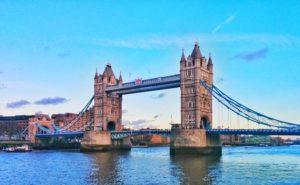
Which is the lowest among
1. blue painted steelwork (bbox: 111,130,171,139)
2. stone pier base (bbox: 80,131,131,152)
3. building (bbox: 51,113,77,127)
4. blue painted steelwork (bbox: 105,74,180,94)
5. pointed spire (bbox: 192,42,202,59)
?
stone pier base (bbox: 80,131,131,152)

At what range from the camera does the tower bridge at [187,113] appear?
7294 cm

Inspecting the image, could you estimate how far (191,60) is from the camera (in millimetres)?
80875

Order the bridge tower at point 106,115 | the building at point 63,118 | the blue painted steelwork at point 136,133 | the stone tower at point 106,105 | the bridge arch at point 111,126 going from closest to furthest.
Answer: the blue painted steelwork at point 136,133, the bridge tower at point 106,115, the stone tower at point 106,105, the bridge arch at point 111,126, the building at point 63,118

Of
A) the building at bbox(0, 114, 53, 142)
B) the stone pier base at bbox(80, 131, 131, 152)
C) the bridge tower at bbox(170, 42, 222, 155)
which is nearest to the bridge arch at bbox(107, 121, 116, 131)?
the stone pier base at bbox(80, 131, 131, 152)

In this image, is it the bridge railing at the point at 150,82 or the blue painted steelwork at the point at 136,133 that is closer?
the blue painted steelwork at the point at 136,133

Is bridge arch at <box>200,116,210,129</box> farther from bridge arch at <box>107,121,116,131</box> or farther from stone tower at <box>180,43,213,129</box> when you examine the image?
bridge arch at <box>107,121,116,131</box>

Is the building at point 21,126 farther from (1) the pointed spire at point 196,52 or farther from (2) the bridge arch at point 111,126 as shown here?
(1) the pointed spire at point 196,52

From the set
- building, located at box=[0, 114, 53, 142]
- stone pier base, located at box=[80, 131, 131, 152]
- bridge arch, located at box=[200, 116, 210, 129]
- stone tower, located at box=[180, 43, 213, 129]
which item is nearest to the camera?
stone tower, located at box=[180, 43, 213, 129]

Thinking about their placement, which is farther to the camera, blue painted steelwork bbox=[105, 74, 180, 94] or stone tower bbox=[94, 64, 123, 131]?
stone tower bbox=[94, 64, 123, 131]

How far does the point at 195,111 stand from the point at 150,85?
596 inches

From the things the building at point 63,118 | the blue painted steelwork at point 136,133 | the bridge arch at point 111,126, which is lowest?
the blue painted steelwork at point 136,133

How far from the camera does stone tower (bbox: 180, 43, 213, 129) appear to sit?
78875mm

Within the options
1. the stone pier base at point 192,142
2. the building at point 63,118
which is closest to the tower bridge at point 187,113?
the stone pier base at point 192,142

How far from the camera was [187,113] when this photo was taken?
3157 inches
